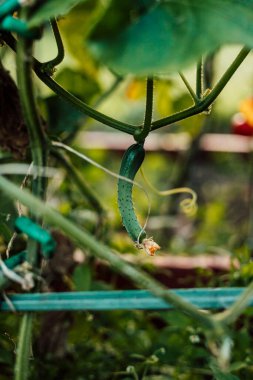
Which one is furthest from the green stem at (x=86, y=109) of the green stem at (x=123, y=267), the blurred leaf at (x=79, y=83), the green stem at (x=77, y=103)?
the blurred leaf at (x=79, y=83)

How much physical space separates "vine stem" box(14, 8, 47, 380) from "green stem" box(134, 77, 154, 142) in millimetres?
90

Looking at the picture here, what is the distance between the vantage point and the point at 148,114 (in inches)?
23.2

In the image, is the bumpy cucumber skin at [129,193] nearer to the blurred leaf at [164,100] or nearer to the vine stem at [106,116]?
the vine stem at [106,116]

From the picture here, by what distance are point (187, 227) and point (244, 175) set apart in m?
0.46

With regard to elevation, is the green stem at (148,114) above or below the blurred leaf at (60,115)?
below

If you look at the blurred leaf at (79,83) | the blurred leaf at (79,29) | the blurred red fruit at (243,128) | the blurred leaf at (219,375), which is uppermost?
the blurred red fruit at (243,128)

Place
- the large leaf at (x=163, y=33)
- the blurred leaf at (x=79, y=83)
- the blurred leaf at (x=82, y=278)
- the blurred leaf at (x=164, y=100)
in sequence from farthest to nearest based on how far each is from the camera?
the blurred leaf at (x=164, y=100)
the blurred leaf at (x=79, y=83)
the blurred leaf at (x=82, y=278)
the large leaf at (x=163, y=33)

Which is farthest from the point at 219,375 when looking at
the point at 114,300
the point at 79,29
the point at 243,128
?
the point at 243,128

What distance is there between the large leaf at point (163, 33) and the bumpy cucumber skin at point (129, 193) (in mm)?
141

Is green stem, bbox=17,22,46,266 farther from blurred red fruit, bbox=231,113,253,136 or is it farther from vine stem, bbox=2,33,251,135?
blurred red fruit, bbox=231,113,253,136

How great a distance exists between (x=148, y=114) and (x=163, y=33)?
132 mm

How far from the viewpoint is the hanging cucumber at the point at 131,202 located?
1.84ft

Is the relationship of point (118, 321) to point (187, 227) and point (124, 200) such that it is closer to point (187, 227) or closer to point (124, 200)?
point (124, 200)

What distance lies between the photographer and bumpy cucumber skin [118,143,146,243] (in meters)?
0.56
